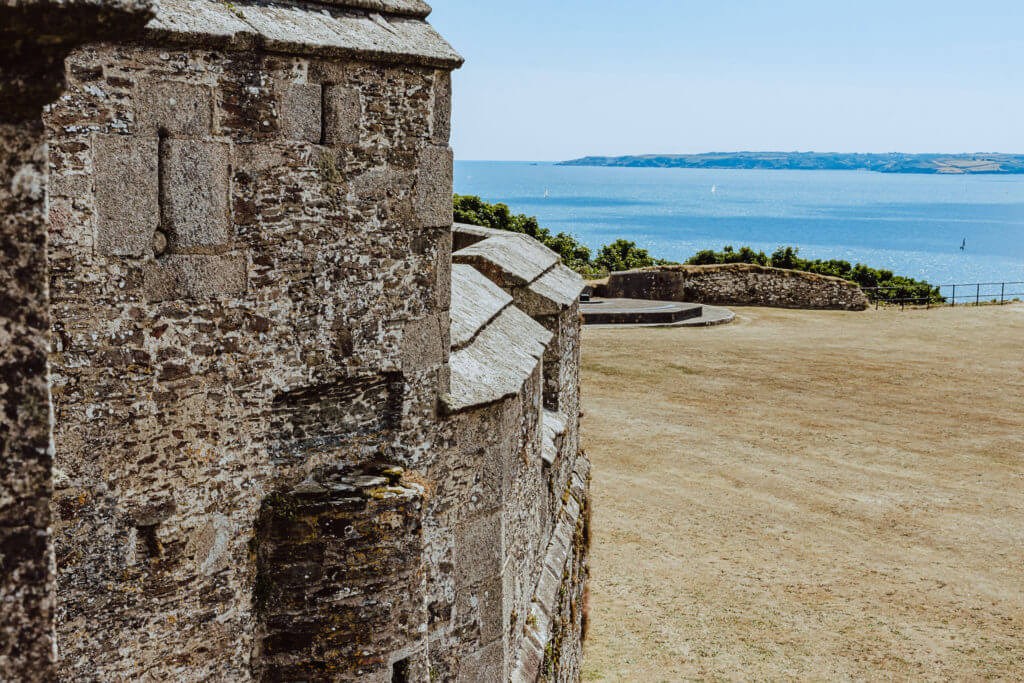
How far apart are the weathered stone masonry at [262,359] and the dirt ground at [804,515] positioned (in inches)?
207

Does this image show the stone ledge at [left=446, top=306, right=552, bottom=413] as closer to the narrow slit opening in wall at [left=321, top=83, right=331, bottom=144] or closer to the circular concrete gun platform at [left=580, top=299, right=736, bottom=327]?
the narrow slit opening in wall at [left=321, top=83, right=331, bottom=144]

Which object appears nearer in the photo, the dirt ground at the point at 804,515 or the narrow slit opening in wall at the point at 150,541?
the narrow slit opening in wall at the point at 150,541

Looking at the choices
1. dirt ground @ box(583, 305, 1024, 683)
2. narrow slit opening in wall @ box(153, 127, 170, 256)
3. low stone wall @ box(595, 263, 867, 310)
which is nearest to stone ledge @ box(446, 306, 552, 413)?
narrow slit opening in wall @ box(153, 127, 170, 256)

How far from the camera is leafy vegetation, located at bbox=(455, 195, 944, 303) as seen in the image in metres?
29.6

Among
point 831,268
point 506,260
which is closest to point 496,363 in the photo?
point 506,260

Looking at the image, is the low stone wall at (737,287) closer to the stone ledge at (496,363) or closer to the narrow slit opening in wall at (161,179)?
the stone ledge at (496,363)

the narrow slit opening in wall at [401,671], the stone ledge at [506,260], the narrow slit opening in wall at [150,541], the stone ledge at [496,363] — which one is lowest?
the narrow slit opening in wall at [401,671]

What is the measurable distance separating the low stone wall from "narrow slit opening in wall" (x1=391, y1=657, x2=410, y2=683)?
80.7 ft

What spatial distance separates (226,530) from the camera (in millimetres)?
3230

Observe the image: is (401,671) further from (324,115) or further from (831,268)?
(831,268)

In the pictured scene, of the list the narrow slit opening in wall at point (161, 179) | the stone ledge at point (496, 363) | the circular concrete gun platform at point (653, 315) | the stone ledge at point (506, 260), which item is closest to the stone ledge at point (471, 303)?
the stone ledge at point (496, 363)

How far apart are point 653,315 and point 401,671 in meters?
21.0

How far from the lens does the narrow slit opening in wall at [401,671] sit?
142 inches

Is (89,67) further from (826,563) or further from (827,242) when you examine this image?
(827,242)
